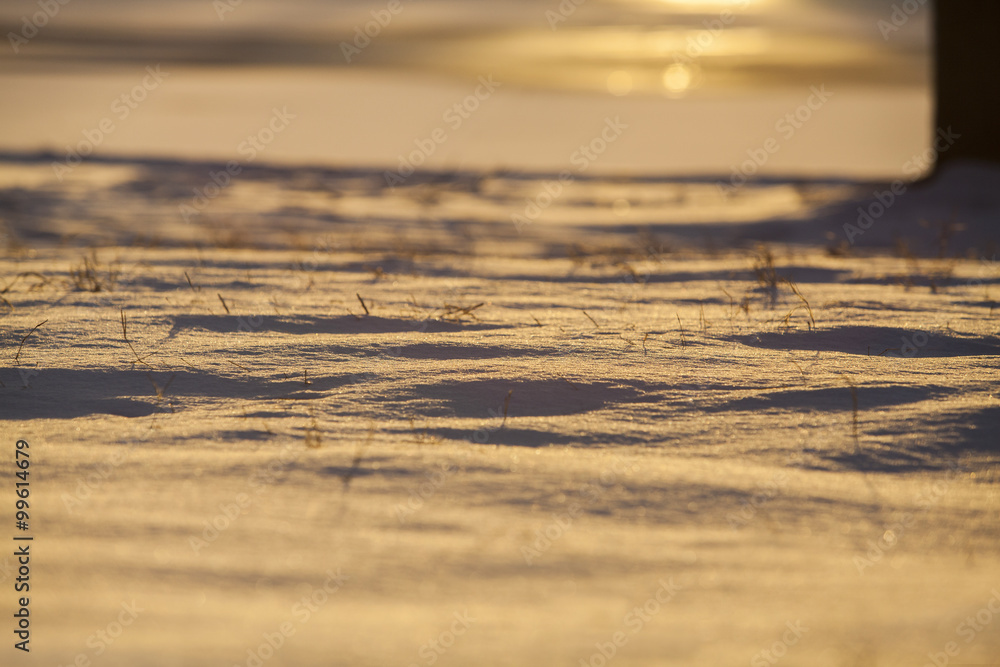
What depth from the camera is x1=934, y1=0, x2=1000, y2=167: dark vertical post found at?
652 centimetres

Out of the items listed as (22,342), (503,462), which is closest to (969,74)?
(503,462)

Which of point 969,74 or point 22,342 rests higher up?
point 969,74

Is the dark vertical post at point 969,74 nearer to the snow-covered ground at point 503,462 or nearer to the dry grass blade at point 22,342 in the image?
the snow-covered ground at point 503,462

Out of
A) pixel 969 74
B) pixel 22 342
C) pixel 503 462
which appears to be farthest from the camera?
pixel 969 74

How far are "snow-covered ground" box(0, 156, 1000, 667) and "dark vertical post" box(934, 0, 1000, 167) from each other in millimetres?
3100

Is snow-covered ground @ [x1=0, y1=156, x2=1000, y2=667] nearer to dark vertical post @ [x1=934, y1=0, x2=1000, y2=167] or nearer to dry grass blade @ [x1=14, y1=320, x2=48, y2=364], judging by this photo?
dry grass blade @ [x1=14, y1=320, x2=48, y2=364]

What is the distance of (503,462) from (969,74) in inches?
244

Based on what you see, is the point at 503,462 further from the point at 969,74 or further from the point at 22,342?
the point at 969,74

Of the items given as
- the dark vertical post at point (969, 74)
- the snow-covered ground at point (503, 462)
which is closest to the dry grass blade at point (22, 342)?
the snow-covered ground at point (503, 462)

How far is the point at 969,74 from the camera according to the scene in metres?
6.58

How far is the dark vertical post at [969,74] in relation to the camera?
652 cm

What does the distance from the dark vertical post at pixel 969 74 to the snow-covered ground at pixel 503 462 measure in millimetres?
3100

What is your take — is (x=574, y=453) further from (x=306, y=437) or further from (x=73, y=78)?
(x=73, y=78)

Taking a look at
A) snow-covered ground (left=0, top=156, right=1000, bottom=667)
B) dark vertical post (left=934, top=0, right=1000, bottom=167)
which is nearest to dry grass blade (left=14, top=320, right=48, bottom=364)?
snow-covered ground (left=0, top=156, right=1000, bottom=667)
